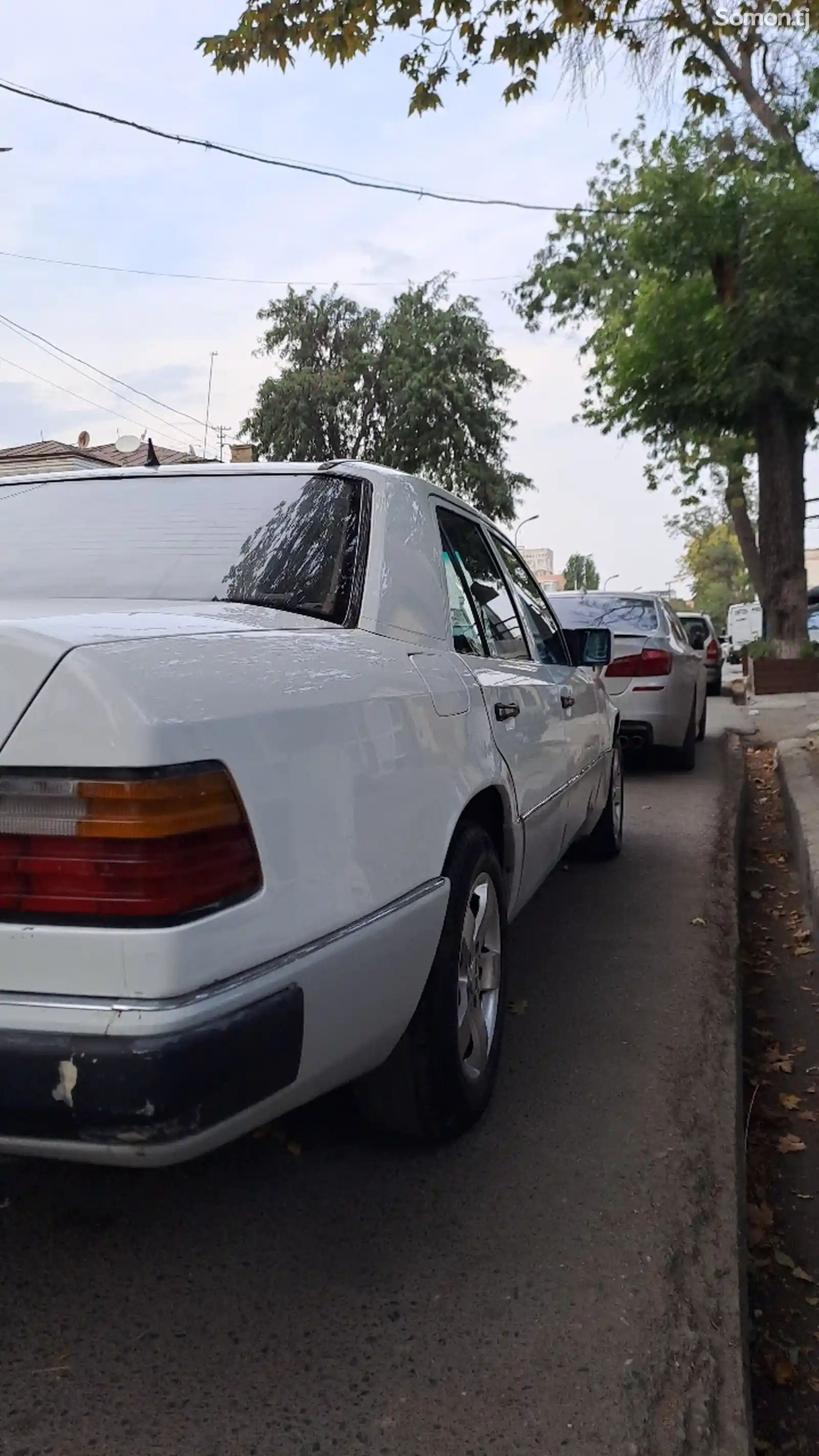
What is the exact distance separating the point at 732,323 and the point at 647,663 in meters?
9.71

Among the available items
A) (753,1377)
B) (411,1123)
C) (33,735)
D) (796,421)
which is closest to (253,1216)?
(411,1123)

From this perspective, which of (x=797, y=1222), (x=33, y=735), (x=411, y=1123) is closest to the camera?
(x=33, y=735)

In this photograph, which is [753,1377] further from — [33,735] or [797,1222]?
[33,735]

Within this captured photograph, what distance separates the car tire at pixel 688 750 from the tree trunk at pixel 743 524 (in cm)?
1865

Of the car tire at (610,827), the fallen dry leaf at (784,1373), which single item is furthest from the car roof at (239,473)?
the car tire at (610,827)

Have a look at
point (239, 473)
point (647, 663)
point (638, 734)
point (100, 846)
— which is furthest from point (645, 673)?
point (100, 846)

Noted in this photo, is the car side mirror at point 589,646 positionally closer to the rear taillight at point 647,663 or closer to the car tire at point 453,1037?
the car tire at point 453,1037

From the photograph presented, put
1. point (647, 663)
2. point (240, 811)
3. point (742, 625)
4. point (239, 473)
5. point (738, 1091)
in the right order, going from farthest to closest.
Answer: point (742, 625) < point (647, 663) < point (738, 1091) < point (239, 473) < point (240, 811)

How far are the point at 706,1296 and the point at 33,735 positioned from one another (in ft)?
5.65

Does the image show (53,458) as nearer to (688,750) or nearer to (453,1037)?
(688,750)

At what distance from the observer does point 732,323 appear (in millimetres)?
16469

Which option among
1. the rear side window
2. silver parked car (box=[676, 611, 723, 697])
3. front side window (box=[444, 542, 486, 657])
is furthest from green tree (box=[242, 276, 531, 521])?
front side window (box=[444, 542, 486, 657])

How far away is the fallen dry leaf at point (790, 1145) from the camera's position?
135 inches

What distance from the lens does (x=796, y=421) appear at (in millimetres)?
18156
